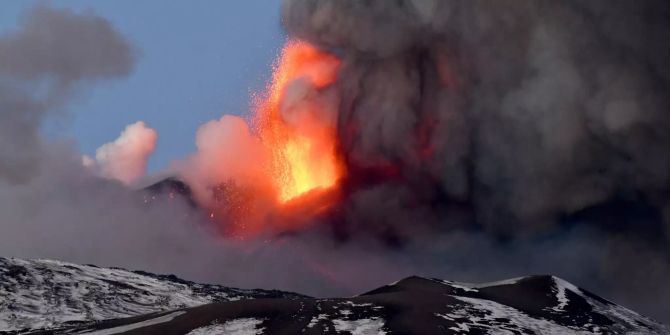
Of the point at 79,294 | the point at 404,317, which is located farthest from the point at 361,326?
the point at 79,294

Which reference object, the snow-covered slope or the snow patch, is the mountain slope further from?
the snow-covered slope

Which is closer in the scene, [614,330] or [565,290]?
[614,330]

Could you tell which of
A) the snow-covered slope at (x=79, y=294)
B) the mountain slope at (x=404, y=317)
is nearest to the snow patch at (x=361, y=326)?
the mountain slope at (x=404, y=317)

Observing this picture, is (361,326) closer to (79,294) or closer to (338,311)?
(338,311)

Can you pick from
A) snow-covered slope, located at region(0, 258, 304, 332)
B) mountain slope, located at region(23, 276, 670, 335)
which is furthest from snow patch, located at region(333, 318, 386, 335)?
snow-covered slope, located at region(0, 258, 304, 332)

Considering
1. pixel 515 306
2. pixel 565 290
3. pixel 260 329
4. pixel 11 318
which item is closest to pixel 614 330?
pixel 515 306

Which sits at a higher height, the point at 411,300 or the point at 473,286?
the point at 473,286

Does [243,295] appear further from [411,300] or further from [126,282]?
[411,300]

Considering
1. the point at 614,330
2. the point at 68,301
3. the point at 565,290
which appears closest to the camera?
the point at 614,330
